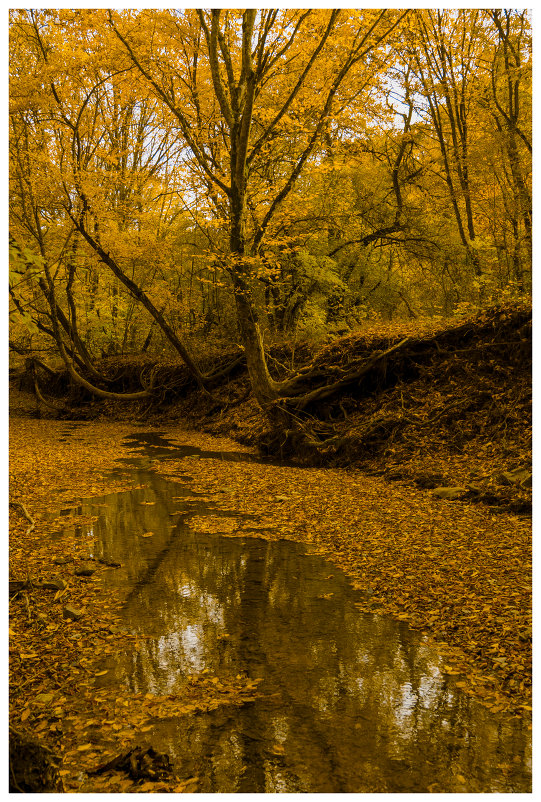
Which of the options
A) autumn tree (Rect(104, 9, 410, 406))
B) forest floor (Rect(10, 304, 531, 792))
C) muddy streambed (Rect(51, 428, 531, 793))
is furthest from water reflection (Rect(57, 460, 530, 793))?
autumn tree (Rect(104, 9, 410, 406))

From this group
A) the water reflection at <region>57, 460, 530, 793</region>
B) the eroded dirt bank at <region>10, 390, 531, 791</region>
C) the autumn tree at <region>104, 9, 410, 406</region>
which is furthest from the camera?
the autumn tree at <region>104, 9, 410, 406</region>

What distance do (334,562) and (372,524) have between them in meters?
1.44

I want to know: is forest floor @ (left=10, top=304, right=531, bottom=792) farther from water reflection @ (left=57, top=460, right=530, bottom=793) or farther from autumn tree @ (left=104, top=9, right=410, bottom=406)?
autumn tree @ (left=104, top=9, right=410, bottom=406)

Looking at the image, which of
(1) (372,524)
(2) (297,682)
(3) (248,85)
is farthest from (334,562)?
(3) (248,85)

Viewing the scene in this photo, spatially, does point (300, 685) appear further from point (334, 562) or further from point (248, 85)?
point (248, 85)

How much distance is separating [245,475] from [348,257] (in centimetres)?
1097

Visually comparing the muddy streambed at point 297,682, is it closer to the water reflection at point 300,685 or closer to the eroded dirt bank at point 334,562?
the water reflection at point 300,685

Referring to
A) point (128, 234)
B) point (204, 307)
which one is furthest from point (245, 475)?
point (204, 307)

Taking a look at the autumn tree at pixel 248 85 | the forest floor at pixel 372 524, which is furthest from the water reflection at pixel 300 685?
the autumn tree at pixel 248 85

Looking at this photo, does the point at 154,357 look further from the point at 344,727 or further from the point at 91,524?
the point at 344,727

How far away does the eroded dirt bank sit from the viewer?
3887mm

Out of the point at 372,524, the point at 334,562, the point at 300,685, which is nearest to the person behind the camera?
the point at 300,685

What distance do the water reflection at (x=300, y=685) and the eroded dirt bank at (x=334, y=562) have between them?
0.23 metres

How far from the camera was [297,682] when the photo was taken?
4168mm
